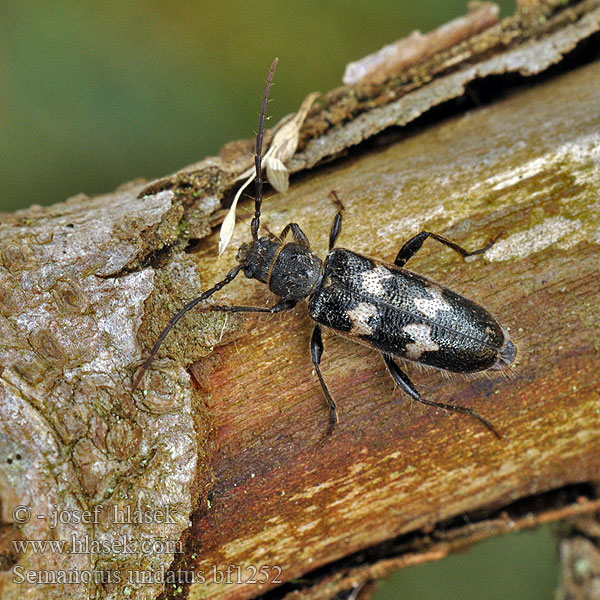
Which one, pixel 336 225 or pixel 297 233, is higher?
pixel 297 233

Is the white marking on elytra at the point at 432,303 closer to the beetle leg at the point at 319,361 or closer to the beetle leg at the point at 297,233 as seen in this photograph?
the beetle leg at the point at 319,361

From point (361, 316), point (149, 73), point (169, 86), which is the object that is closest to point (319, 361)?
point (361, 316)

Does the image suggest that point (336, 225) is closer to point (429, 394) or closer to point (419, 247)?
point (419, 247)

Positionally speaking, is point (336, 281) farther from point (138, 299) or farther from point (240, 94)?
point (240, 94)

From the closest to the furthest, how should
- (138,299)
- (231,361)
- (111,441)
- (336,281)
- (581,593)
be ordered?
(111,441)
(138,299)
(231,361)
(336,281)
(581,593)

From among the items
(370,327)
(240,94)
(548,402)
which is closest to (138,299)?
(370,327)

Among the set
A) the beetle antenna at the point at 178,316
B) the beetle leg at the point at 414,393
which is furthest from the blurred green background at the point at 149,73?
the beetle leg at the point at 414,393
